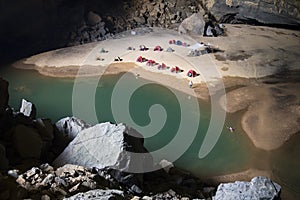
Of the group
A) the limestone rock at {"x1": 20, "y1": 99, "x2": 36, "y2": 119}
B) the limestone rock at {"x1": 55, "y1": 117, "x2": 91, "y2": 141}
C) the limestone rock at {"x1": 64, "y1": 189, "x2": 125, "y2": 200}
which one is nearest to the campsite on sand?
the limestone rock at {"x1": 55, "y1": 117, "x2": 91, "y2": 141}

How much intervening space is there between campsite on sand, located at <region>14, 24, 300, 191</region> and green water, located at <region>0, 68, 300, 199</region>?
0.28 meters

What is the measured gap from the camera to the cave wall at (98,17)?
11.3m

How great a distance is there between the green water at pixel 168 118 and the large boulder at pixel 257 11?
5.05 metres

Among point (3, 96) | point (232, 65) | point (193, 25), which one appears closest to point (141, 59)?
point (232, 65)

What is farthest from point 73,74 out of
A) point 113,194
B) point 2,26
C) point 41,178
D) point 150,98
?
point 113,194

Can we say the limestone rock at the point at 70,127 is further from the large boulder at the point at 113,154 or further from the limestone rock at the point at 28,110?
the large boulder at the point at 113,154

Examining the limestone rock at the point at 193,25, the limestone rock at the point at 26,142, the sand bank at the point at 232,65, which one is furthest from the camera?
the limestone rock at the point at 193,25

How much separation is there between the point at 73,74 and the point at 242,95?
4237mm

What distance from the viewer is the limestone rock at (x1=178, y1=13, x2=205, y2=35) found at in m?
12.0

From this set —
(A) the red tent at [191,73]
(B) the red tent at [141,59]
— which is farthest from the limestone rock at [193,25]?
(A) the red tent at [191,73]

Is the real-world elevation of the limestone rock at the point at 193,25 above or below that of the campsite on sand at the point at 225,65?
above

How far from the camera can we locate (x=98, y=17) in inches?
499

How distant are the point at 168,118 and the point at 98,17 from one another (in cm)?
642

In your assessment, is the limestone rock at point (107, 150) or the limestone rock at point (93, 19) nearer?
the limestone rock at point (107, 150)
